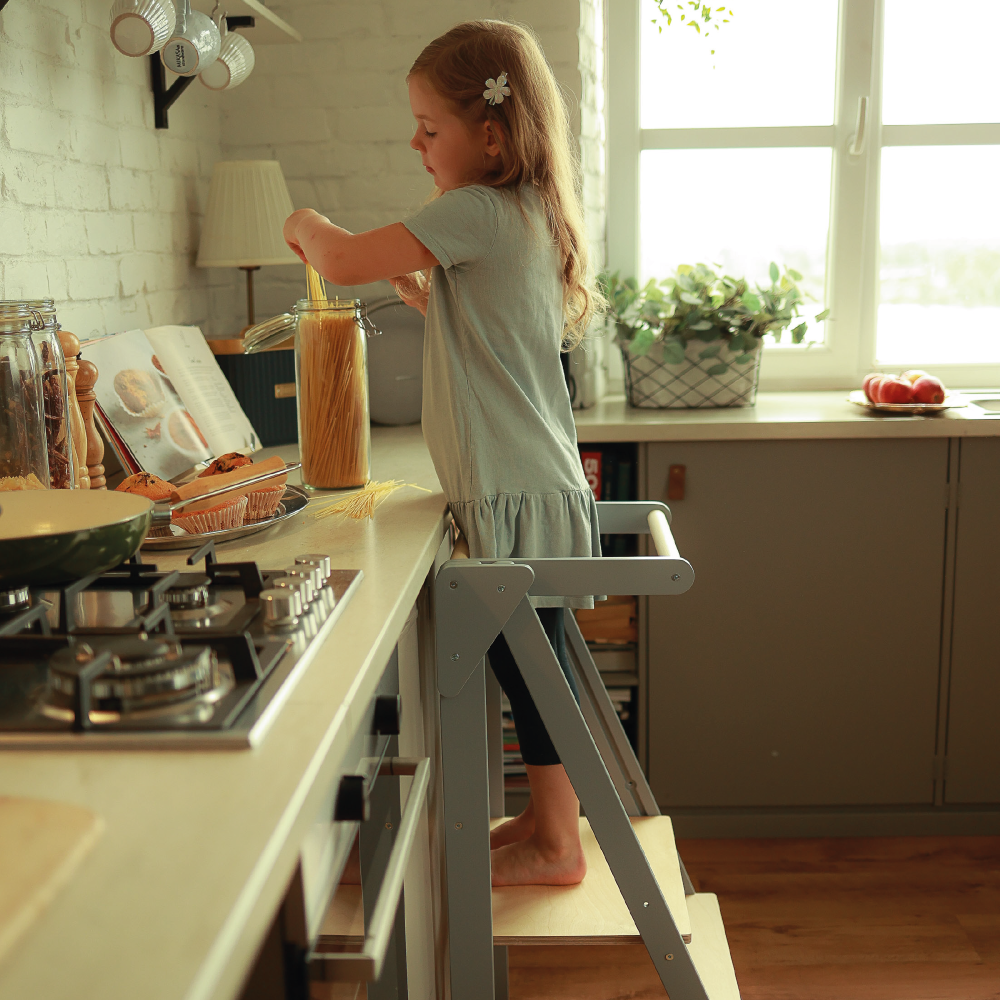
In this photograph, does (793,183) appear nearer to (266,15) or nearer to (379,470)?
(266,15)

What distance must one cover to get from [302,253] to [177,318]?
77 cm

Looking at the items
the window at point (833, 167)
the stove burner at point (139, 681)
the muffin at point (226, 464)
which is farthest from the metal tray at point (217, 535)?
the window at point (833, 167)

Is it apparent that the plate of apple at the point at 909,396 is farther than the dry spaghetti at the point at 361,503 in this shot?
Yes

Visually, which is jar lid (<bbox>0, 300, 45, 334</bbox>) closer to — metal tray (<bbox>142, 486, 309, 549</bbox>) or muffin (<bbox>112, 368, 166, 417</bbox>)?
metal tray (<bbox>142, 486, 309, 549</bbox>)

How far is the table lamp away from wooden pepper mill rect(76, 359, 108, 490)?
2.67 ft

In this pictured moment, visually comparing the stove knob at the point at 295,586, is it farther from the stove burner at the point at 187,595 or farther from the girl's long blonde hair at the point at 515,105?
the girl's long blonde hair at the point at 515,105

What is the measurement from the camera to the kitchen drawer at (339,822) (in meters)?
0.67

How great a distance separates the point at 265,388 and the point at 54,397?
2.68ft

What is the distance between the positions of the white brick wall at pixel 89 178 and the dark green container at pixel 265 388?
0.20m

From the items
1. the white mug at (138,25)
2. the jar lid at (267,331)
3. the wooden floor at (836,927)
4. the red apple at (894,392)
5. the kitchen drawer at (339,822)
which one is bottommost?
the wooden floor at (836,927)

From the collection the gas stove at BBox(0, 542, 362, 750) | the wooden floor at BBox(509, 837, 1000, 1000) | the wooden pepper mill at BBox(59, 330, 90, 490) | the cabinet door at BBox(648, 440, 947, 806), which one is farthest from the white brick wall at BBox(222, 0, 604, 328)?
the gas stove at BBox(0, 542, 362, 750)

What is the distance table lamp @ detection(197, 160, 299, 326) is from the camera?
2.06 metres

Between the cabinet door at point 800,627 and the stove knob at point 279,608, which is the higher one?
the stove knob at point 279,608

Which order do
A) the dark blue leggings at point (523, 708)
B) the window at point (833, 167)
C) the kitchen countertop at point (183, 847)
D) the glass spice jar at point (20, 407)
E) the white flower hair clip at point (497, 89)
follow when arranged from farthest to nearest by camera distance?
1. the window at point (833, 167)
2. the dark blue leggings at point (523, 708)
3. the white flower hair clip at point (497, 89)
4. the glass spice jar at point (20, 407)
5. the kitchen countertop at point (183, 847)
